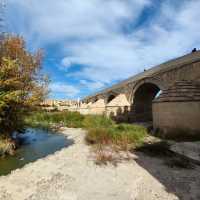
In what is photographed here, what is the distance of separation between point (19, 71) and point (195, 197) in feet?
28.1

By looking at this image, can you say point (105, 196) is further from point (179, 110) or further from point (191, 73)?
point (191, 73)

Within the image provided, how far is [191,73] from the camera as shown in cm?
1512

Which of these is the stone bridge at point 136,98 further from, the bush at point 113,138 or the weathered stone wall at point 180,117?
the bush at point 113,138

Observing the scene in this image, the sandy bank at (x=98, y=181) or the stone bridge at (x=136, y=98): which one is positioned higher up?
the stone bridge at (x=136, y=98)

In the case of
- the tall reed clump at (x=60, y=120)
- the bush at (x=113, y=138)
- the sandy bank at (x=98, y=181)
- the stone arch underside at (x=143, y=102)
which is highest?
the stone arch underside at (x=143, y=102)

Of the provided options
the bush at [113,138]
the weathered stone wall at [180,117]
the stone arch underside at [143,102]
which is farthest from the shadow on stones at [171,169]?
the stone arch underside at [143,102]

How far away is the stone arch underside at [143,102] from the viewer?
24388mm

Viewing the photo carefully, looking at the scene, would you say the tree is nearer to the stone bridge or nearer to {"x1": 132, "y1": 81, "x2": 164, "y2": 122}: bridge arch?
the stone bridge

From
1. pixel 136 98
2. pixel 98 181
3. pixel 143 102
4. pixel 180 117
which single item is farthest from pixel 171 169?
pixel 143 102

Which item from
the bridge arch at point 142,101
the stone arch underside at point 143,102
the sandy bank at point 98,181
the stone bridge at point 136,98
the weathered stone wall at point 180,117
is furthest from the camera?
the stone arch underside at point 143,102

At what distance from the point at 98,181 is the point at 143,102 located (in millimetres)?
20818

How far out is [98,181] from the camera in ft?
19.3

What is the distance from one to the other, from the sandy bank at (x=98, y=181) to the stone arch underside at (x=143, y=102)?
17071 mm

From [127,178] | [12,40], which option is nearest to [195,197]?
[127,178]
